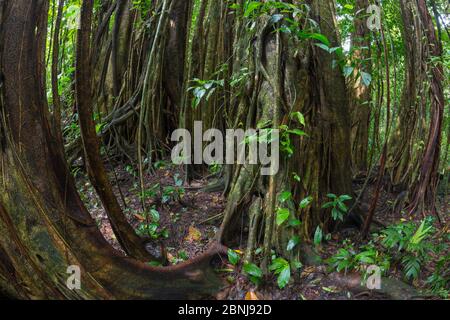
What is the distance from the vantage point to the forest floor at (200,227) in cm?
231

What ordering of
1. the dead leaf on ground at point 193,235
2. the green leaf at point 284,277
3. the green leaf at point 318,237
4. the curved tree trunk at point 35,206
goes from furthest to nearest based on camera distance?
the dead leaf on ground at point 193,235, the green leaf at point 318,237, the green leaf at point 284,277, the curved tree trunk at point 35,206

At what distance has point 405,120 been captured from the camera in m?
4.11

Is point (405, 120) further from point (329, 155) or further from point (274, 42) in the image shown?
point (274, 42)

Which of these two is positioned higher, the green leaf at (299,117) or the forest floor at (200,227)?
the green leaf at (299,117)

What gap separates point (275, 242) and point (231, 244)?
0.34 m

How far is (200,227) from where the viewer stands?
327cm

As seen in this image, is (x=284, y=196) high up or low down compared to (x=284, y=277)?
up

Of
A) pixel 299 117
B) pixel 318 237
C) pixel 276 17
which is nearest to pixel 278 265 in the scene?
pixel 318 237
